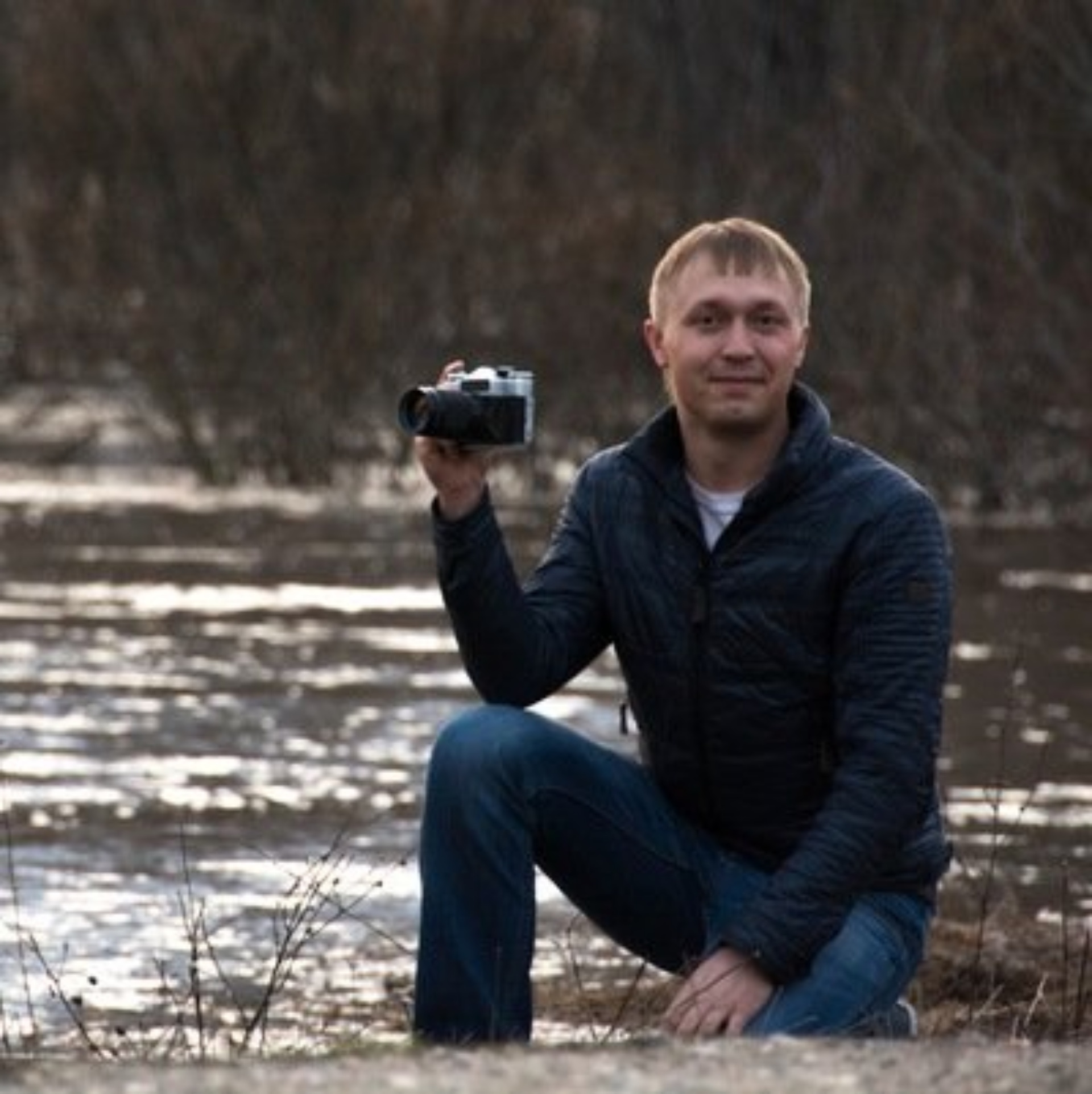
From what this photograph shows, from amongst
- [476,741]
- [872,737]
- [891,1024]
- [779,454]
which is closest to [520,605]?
[476,741]

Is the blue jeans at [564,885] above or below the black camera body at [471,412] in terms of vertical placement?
below

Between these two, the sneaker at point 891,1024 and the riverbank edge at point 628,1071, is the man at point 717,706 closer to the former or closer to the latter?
the sneaker at point 891,1024

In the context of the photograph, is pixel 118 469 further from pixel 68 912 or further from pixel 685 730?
pixel 685 730

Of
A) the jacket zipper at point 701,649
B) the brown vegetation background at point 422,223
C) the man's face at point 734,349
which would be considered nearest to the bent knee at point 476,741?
the jacket zipper at point 701,649

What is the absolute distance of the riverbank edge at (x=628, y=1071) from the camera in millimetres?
4848

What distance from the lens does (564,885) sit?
6191 millimetres

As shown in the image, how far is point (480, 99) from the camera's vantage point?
23.8 meters

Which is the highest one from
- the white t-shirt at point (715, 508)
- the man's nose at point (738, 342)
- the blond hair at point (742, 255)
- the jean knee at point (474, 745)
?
the blond hair at point (742, 255)

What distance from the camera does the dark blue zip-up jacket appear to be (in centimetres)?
583

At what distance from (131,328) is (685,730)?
16.7 meters

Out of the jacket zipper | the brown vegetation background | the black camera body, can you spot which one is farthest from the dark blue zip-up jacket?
the brown vegetation background

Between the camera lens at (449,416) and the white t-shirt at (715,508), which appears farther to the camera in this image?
the white t-shirt at (715,508)

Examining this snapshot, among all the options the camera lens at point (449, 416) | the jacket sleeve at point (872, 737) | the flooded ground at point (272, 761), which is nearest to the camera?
the jacket sleeve at point (872, 737)

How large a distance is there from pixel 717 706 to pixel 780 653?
0.41 ft
